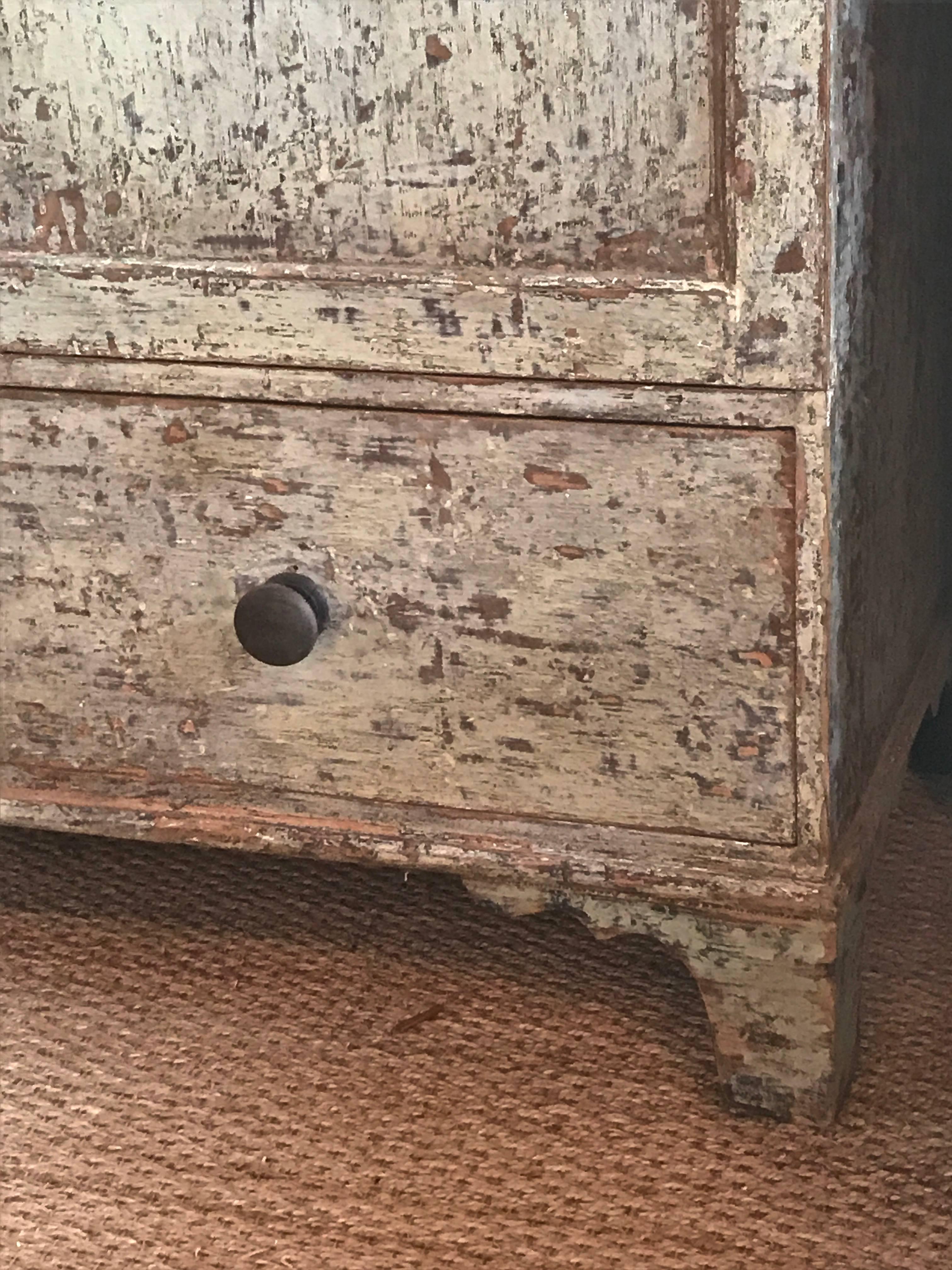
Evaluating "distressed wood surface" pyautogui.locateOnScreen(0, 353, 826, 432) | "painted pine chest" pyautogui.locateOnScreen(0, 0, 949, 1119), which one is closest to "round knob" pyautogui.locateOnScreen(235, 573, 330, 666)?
"painted pine chest" pyautogui.locateOnScreen(0, 0, 949, 1119)

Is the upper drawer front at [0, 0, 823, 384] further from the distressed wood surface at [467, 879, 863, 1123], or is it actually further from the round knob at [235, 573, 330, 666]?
the distressed wood surface at [467, 879, 863, 1123]

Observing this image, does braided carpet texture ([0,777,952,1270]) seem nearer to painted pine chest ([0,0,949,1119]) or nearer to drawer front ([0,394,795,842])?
painted pine chest ([0,0,949,1119])

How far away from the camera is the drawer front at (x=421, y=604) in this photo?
2.70 feet

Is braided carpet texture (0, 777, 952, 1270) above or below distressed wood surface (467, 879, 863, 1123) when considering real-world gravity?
below

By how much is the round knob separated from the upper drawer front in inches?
5.5

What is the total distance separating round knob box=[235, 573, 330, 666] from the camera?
85 centimetres

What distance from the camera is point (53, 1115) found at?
0.94 metres

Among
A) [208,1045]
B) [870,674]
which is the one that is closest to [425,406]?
[870,674]

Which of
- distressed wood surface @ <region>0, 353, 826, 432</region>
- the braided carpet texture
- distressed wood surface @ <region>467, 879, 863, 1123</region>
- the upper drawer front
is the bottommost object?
the braided carpet texture

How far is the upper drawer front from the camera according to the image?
0.75 metres

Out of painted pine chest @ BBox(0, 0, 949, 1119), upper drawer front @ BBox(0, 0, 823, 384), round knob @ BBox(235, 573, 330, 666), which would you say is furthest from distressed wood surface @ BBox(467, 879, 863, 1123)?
upper drawer front @ BBox(0, 0, 823, 384)

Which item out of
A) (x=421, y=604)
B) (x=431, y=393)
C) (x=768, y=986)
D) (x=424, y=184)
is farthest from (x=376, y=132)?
(x=768, y=986)

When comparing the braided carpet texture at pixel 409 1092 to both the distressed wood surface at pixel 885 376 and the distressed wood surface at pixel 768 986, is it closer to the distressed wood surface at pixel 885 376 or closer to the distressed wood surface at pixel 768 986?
the distressed wood surface at pixel 768 986

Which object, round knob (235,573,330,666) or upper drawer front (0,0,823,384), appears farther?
round knob (235,573,330,666)
